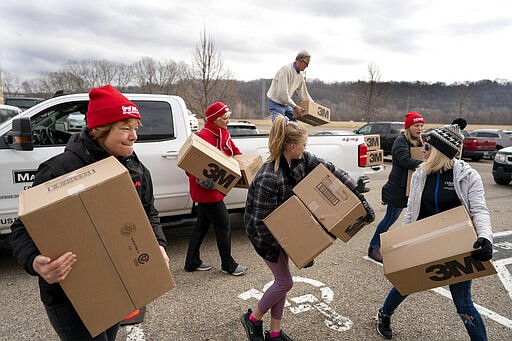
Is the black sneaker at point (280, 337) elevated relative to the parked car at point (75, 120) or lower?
lower

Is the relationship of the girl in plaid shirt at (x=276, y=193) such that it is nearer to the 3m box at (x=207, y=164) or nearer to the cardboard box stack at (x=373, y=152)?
the 3m box at (x=207, y=164)

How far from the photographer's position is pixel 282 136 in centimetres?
249

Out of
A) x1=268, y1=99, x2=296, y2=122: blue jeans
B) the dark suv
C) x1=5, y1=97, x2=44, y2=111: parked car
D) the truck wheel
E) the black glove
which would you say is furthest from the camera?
x1=5, y1=97, x2=44, y2=111: parked car

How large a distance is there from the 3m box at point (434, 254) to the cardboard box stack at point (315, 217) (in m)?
0.36

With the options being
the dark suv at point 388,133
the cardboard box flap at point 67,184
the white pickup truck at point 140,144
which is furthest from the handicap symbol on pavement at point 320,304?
the dark suv at point 388,133

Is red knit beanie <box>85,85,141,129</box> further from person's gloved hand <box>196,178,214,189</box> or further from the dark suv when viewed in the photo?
the dark suv

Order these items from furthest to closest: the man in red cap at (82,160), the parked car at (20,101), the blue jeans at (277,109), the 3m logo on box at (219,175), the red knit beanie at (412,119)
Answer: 1. the parked car at (20,101)
2. the blue jeans at (277,109)
3. the red knit beanie at (412,119)
4. the 3m logo on box at (219,175)
5. the man in red cap at (82,160)

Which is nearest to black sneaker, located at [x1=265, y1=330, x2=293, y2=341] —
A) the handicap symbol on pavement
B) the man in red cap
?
the handicap symbol on pavement

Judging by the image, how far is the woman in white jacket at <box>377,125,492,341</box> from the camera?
240 cm

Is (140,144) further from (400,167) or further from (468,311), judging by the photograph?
(468,311)

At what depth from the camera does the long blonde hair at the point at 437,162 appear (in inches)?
98.4

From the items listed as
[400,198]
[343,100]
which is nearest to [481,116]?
[343,100]

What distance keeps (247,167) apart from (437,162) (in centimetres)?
197

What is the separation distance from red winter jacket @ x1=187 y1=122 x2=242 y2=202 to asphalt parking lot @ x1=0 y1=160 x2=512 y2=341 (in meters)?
0.94
